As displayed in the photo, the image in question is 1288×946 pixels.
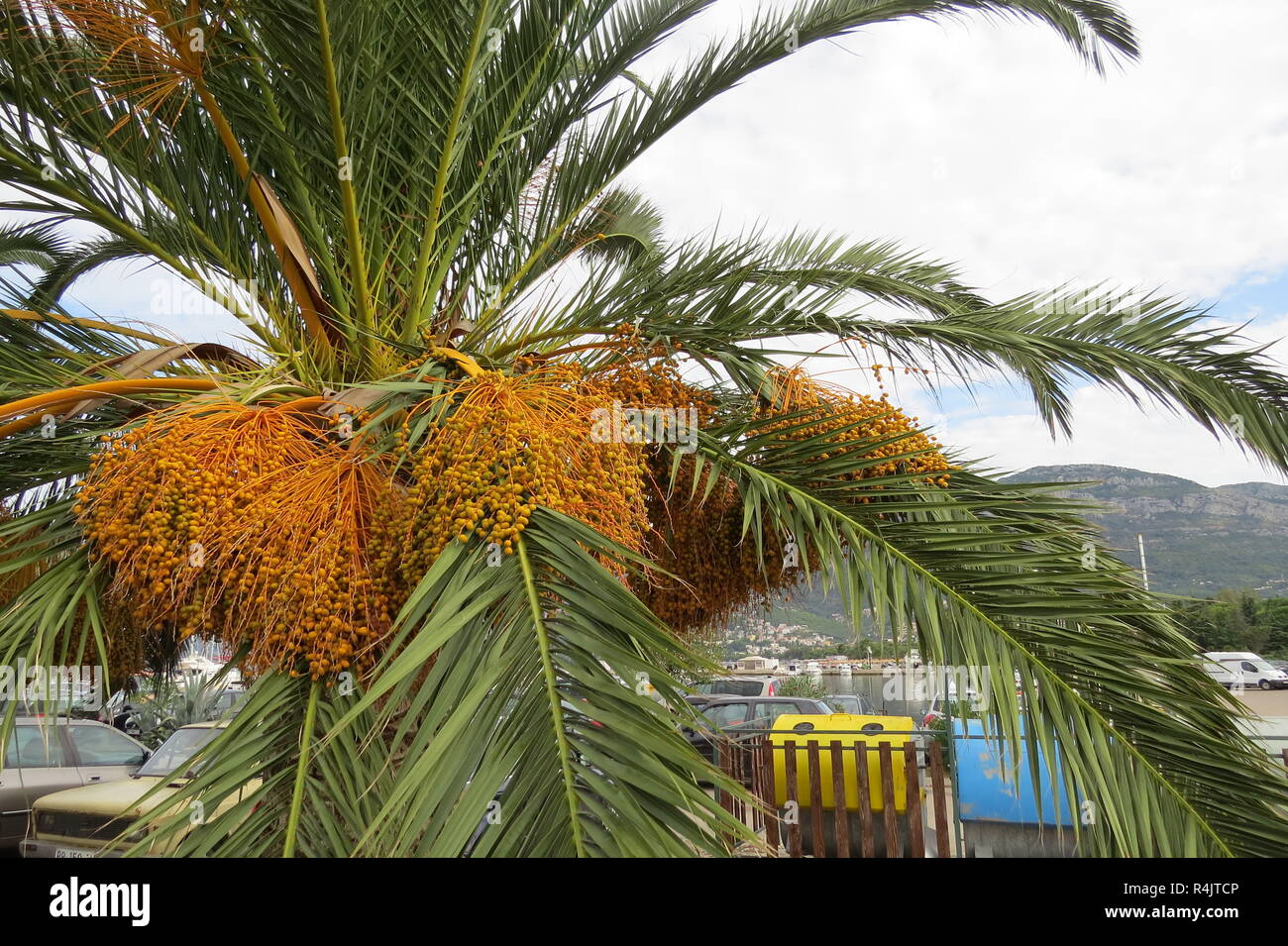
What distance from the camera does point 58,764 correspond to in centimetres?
1012

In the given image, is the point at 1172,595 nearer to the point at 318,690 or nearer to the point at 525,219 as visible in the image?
the point at 318,690

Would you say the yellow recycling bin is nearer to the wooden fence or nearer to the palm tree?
the wooden fence

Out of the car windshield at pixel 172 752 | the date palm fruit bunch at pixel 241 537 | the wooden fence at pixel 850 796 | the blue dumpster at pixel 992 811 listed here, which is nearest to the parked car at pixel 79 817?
the car windshield at pixel 172 752

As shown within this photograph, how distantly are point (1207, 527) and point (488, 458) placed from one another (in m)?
59.4

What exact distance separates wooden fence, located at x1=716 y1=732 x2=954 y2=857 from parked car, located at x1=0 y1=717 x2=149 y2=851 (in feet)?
21.8

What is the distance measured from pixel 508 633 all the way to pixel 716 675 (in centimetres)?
64

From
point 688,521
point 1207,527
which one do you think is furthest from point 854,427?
point 1207,527

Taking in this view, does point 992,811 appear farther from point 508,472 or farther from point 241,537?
point 241,537

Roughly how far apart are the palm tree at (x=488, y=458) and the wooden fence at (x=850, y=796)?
3.58m

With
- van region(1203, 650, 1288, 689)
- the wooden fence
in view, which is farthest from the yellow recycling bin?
van region(1203, 650, 1288, 689)

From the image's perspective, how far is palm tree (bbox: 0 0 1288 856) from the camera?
2297mm

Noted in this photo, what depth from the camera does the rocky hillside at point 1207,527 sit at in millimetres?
41469
